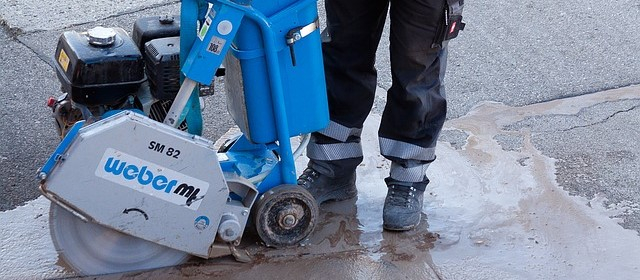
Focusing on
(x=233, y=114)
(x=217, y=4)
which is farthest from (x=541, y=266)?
(x=217, y=4)

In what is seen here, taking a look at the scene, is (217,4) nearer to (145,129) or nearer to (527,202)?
(145,129)

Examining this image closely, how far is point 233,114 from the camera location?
332cm

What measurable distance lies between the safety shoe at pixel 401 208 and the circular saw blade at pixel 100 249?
30.7 inches

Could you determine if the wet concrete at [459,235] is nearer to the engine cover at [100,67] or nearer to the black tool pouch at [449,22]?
Answer: the engine cover at [100,67]

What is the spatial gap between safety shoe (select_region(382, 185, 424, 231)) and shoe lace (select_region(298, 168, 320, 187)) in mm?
283

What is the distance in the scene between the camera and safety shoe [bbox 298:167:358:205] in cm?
364

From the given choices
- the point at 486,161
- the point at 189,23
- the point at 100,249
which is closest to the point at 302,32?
the point at 189,23

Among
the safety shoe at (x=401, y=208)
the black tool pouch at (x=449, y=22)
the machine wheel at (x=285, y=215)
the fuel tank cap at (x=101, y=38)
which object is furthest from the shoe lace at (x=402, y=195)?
the fuel tank cap at (x=101, y=38)

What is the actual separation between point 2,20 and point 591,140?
2.99 meters

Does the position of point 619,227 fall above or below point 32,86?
above

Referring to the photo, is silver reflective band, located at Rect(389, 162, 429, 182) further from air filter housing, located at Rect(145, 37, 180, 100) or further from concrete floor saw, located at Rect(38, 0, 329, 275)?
air filter housing, located at Rect(145, 37, 180, 100)

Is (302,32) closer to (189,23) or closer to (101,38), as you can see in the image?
(189,23)

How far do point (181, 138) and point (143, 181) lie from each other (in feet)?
0.58

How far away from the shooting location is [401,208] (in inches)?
139
